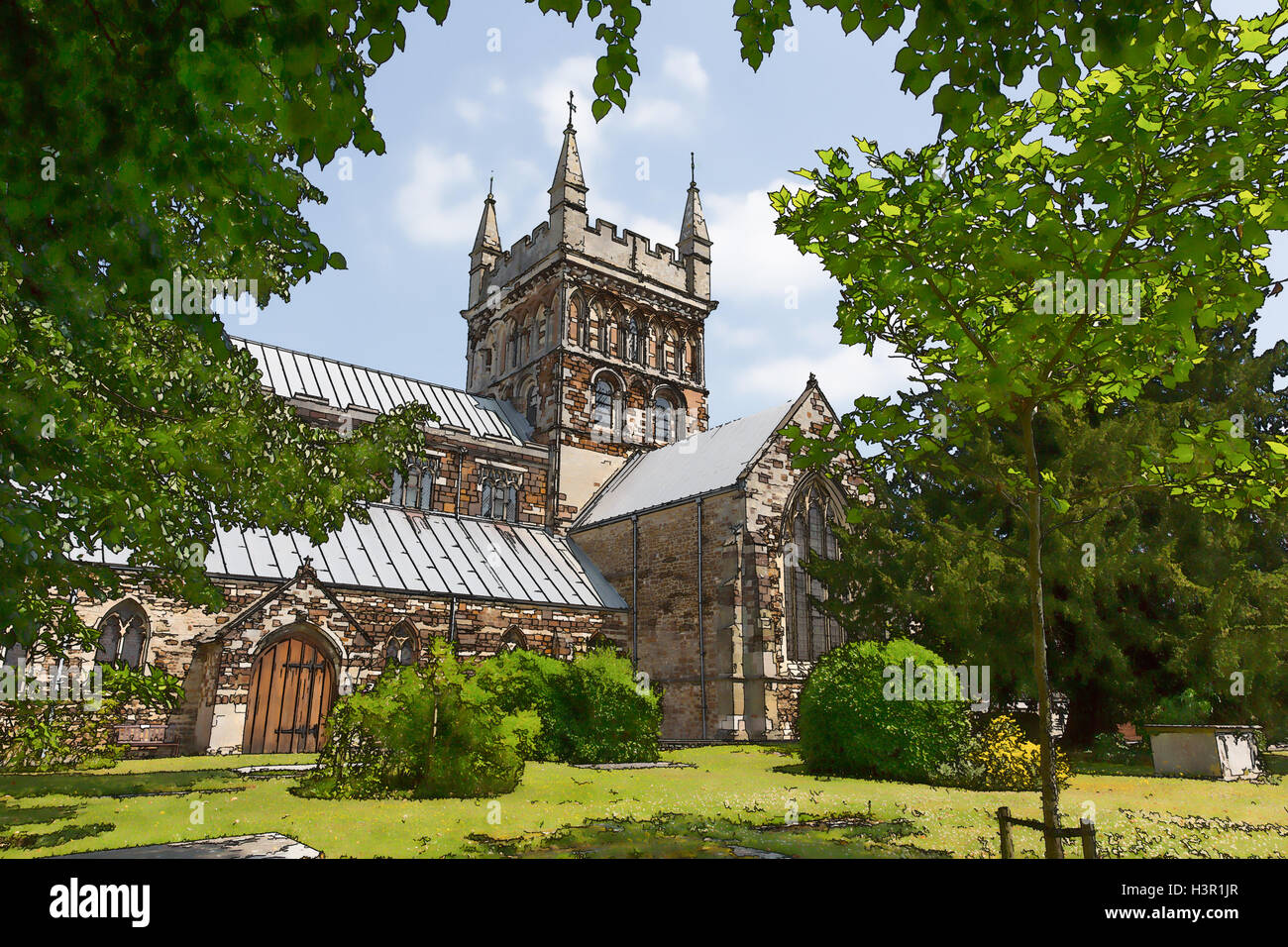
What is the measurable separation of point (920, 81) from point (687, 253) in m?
34.7

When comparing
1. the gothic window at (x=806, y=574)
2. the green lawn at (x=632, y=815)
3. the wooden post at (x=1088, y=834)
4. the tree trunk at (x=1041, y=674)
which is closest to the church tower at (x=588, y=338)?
the gothic window at (x=806, y=574)

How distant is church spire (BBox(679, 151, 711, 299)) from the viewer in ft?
124

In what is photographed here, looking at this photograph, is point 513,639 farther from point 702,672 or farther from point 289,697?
point 289,697

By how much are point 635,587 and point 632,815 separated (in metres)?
17.2

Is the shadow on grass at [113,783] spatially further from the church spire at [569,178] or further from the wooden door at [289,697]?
the church spire at [569,178]

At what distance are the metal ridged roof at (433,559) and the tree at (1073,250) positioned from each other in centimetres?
1625

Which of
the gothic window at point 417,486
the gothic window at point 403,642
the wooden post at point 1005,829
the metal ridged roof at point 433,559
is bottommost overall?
the wooden post at point 1005,829

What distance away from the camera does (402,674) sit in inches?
432

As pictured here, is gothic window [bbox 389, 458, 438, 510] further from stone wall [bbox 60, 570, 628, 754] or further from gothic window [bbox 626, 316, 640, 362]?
gothic window [bbox 626, 316, 640, 362]

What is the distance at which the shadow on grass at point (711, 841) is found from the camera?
698 cm

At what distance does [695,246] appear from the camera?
38062mm
